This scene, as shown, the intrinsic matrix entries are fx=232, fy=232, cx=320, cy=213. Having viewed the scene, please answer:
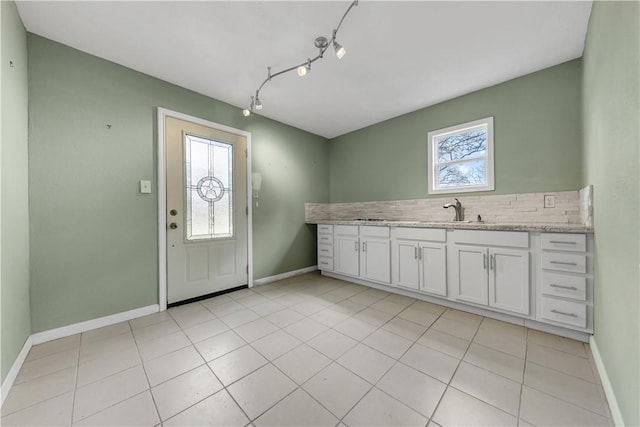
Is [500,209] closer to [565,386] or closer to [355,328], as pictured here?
[565,386]

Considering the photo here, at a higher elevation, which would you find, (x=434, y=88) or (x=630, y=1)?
(x=434, y=88)

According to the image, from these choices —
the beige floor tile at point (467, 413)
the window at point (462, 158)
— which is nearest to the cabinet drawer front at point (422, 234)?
the window at point (462, 158)

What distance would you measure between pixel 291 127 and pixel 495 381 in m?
3.83

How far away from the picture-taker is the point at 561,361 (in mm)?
1593

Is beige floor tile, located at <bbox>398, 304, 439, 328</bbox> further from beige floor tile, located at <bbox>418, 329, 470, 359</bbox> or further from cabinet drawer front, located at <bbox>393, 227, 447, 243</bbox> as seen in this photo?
cabinet drawer front, located at <bbox>393, 227, 447, 243</bbox>

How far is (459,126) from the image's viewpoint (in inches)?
115

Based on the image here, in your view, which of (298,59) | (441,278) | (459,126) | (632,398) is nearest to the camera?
(632,398)

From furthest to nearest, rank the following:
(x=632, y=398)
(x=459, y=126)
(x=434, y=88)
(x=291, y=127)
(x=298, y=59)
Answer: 1. (x=291, y=127)
2. (x=459, y=126)
3. (x=434, y=88)
4. (x=298, y=59)
5. (x=632, y=398)

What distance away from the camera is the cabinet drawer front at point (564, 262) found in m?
1.79

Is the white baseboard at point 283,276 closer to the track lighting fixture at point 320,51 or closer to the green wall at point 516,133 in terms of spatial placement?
the green wall at point 516,133

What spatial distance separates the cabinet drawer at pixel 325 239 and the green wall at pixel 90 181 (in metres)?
2.23

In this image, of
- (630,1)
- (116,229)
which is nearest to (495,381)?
(630,1)

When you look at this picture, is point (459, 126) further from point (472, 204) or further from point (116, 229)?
point (116, 229)

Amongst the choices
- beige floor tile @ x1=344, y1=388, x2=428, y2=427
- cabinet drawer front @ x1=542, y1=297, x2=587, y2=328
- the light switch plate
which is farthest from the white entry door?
cabinet drawer front @ x1=542, y1=297, x2=587, y2=328
